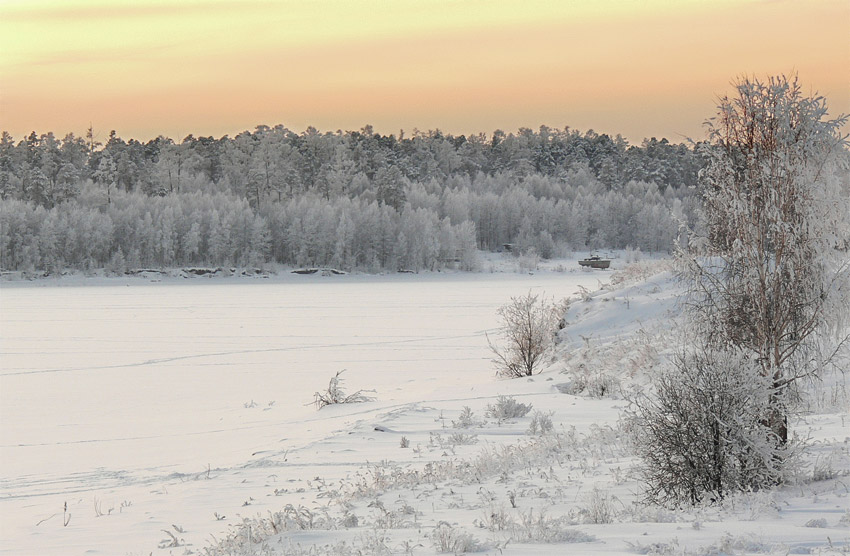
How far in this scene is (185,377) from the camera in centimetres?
2255

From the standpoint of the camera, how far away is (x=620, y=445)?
10.1 meters

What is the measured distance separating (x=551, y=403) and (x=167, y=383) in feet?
35.0

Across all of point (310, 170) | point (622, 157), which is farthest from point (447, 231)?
point (622, 157)

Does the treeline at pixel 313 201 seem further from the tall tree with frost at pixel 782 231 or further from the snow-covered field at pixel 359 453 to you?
the tall tree with frost at pixel 782 231

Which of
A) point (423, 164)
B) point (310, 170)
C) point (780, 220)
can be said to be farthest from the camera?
point (423, 164)

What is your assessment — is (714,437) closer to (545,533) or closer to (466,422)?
(545,533)

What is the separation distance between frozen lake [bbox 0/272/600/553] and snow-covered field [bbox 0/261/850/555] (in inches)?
3.2

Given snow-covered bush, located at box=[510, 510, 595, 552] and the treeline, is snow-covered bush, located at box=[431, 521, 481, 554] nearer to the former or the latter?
snow-covered bush, located at box=[510, 510, 595, 552]

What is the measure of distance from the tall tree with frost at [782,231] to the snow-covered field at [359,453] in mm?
1147

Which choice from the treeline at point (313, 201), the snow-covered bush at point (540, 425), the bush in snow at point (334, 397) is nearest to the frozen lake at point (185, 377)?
the bush in snow at point (334, 397)

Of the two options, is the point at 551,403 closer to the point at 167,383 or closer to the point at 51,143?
the point at 167,383

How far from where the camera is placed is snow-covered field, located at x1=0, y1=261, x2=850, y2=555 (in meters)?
6.68

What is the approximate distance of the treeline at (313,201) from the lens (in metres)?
92.7

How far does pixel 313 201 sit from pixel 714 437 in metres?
105
